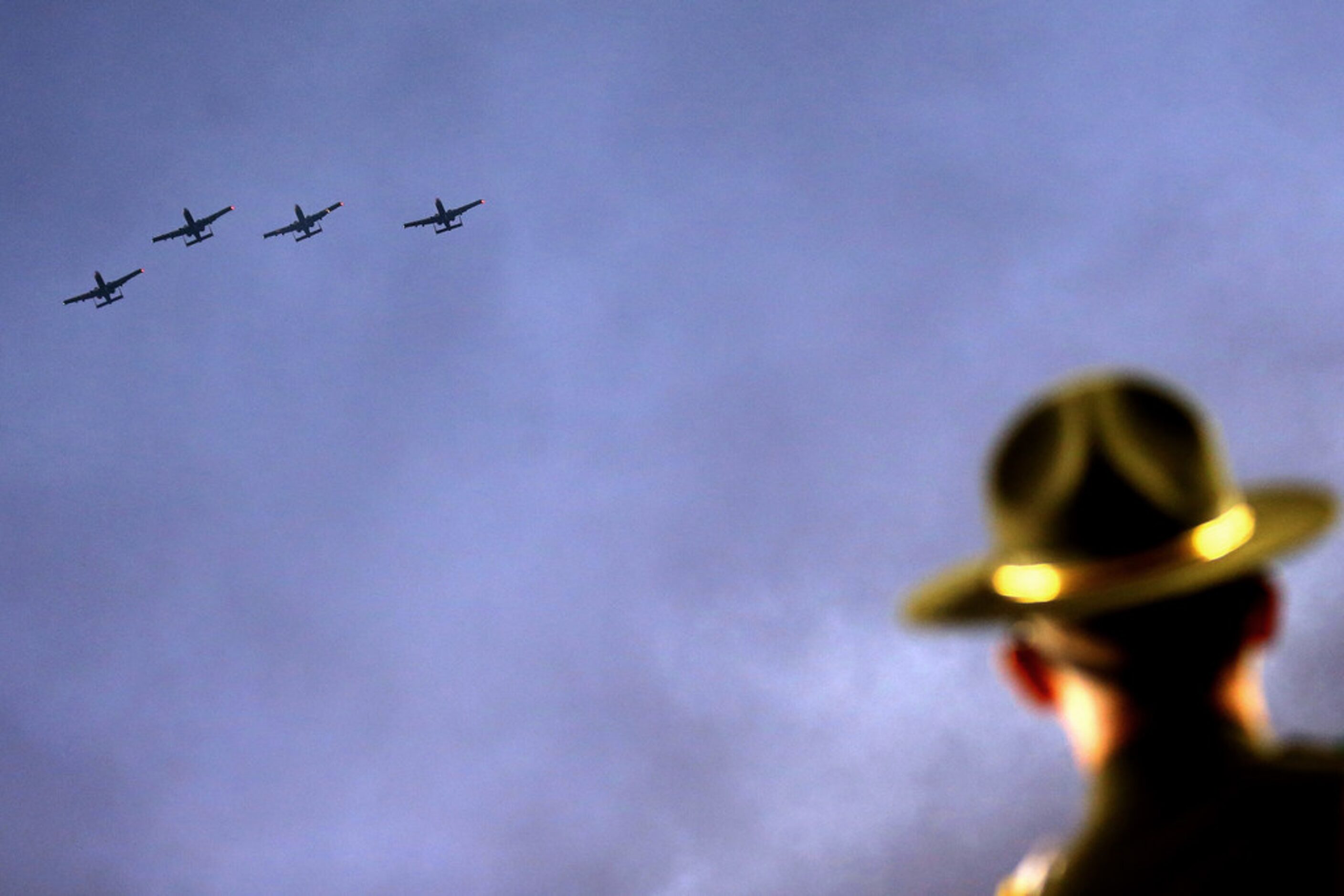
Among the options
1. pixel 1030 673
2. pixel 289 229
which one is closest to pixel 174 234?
pixel 289 229

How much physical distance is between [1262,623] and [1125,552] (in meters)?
0.42

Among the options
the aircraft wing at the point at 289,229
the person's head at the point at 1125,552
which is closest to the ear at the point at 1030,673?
the person's head at the point at 1125,552

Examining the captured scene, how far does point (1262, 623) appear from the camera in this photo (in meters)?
3.28

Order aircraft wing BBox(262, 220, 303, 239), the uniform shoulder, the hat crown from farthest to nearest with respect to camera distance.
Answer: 1. aircraft wing BBox(262, 220, 303, 239)
2. the hat crown
3. the uniform shoulder

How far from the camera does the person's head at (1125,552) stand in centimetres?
321

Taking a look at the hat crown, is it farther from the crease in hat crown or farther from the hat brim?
the hat brim

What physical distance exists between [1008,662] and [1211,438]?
951 millimetres

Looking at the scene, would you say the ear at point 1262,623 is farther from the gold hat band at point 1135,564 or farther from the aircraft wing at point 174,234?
the aircraft wing at point 174,234

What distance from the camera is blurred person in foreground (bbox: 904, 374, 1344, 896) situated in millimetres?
2859

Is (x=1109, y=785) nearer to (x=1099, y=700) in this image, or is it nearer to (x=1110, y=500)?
(x=1099, y=700)

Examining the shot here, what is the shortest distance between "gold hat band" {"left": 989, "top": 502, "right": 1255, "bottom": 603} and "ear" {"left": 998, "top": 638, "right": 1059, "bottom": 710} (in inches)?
7.4

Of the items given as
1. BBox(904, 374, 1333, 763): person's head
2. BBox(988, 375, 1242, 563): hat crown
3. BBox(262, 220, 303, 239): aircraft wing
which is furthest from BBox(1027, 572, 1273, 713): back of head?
BBox(262, 220, 303, 239): aircraft wing

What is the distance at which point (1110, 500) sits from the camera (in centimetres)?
342

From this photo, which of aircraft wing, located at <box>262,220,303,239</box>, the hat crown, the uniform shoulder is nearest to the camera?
the uniform shoulder
